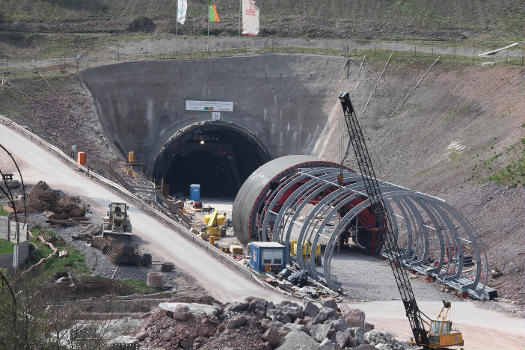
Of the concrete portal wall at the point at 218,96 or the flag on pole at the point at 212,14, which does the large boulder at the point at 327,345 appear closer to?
the concrete portal wall at the point at 218,96

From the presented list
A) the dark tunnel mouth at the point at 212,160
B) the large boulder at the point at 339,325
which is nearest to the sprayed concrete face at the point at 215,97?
the dark tunnel mouth at the point at 212,160

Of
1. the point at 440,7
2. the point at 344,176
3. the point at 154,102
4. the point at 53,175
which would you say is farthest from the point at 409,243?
the point at 440,7

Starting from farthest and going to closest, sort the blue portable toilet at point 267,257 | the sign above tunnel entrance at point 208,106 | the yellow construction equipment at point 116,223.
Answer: the sign above tunnel entrance at point 208,106
the yellow construction equipment at point 116,223
the blue portable toilet at point 267,257

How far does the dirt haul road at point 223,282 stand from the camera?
29.7 m

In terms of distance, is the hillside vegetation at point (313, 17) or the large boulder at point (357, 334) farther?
the hillside vegetation at point (313, 17)

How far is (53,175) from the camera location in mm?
47094

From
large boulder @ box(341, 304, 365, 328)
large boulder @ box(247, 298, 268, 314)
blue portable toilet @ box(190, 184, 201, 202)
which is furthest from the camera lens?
blue portable toilet @ box(190, 184, 201, 202)

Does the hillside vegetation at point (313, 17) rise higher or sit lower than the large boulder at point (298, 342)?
higher

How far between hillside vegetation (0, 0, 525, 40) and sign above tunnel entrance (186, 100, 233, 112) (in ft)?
59.4

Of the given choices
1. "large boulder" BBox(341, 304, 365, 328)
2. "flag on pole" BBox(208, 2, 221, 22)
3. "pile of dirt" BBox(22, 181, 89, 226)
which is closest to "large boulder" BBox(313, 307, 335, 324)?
"large boulder" BBox(341, 304, 365, 328)

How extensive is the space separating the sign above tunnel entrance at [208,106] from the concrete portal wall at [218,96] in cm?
44

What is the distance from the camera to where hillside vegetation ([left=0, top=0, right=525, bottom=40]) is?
7812cm

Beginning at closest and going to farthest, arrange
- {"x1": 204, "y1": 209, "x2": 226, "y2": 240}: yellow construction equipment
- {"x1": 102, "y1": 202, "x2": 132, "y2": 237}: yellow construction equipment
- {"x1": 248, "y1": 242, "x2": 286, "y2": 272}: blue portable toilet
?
1. {"x1": 248, "y1": 242, "x2": 286, "y2": 272}: blue portable toilet
2. {"x1": 102, "y1": 202, "x2": 132, "y2": 237}: yellow construction equipment
3. {"x1": 204, "y1": 209, "x2": 226, "y2": 240}: yellow construction equipment

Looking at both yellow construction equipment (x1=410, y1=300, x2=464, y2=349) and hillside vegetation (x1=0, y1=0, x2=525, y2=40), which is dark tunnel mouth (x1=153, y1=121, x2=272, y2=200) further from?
yellow construction equipment (x1=410, y1=300, x2=464, y2=349)
